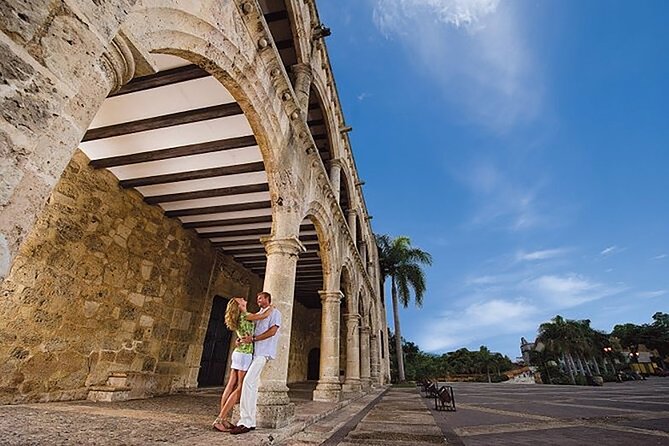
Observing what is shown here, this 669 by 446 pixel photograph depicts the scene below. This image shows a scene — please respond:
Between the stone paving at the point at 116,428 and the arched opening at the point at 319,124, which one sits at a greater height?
the arched opening at the point at 319,124

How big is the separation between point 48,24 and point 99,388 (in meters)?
5.44

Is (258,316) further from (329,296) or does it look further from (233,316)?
(329,296)

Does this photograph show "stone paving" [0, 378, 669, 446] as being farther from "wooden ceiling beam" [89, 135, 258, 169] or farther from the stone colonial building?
"wooden ceiling beam" [89, 135, 258, 169]

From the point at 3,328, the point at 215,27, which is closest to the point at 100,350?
the point at 3,328

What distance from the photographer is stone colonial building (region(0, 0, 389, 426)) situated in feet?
4.34

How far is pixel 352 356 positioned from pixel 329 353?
2.67m

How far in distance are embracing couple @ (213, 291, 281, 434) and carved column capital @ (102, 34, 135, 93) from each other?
201 centimetres

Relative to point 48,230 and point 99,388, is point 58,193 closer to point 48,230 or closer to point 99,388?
point 48,230

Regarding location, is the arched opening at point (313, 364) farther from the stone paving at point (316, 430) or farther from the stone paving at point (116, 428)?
the stone paving at point (116, 428)

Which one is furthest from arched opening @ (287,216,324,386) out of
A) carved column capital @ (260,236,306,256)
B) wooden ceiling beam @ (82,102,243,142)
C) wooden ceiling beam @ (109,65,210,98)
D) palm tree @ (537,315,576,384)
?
palm tree @ (537,315,576,384)

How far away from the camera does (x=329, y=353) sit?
6051mm

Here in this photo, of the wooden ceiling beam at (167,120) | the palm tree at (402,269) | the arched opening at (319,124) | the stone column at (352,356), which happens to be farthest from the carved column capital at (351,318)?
the palm tree at (402,269)

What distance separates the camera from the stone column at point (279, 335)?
124 inches

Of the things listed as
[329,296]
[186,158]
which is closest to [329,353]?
[329,296]
